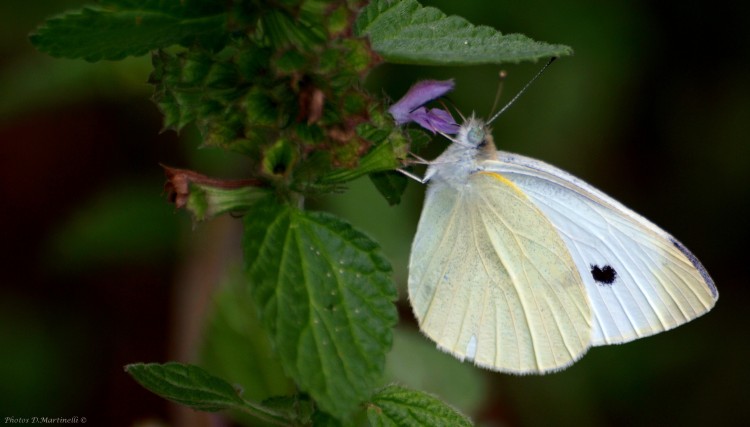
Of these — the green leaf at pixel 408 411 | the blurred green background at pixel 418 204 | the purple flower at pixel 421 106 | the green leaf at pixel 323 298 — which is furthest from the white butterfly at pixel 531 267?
the blurred green background at pixel 418 204

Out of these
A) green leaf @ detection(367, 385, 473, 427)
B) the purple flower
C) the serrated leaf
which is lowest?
Answer: green leaf @ detection(367, 385, 473, 427)

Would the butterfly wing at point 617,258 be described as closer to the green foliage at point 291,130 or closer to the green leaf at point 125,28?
the green foliage at point 291,130

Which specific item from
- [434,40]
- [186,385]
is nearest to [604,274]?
[434,40]

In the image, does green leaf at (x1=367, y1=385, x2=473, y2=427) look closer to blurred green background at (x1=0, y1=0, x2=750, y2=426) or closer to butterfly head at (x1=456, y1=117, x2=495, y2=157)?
butterfly head at (x1=456, y1=117, x2=495, y2=157)

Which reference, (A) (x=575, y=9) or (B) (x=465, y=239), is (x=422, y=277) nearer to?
(B) (x=465, y=239)

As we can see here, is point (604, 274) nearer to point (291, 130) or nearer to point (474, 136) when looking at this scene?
point (474, 136)

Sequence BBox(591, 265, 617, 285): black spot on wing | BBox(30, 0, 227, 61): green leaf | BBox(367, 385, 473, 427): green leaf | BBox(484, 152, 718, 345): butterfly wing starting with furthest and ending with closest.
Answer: BBox(591, 265, 617, 285): black spot on wing → BBox(484, 152, 718, 345): butterfly wing → BBox(367, 385, 473, 427): green leaf → BBox(30, 0, 227, 61): green leaf

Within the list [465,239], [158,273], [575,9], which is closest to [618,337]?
[465,239]

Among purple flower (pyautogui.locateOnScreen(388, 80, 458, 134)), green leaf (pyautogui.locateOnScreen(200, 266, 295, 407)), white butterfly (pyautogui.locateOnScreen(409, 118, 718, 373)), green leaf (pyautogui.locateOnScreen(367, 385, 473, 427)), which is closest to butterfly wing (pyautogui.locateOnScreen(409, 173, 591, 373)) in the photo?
white butterfly (pyautogui.locateOnScreen(409, 118, 718, 373))
